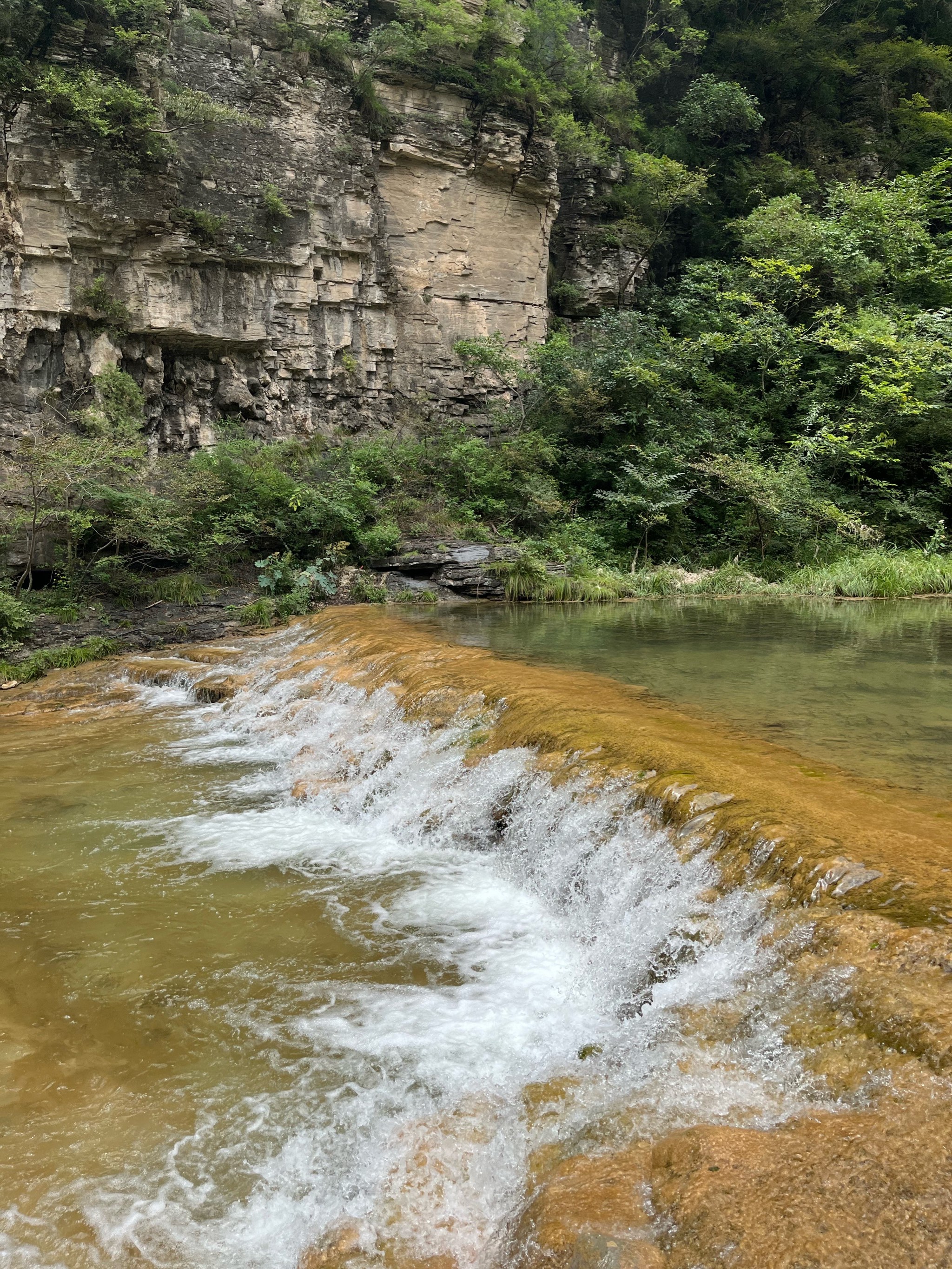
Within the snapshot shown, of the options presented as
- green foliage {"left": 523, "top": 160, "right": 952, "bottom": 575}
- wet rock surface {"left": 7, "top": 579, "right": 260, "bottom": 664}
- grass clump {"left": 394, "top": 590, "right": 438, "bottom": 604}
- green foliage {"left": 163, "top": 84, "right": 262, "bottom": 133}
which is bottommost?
wet rock surface {"left": 7, "top": 579, "right": 260, "bottom": 664}

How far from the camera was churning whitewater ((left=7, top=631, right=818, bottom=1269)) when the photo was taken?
7.86ft

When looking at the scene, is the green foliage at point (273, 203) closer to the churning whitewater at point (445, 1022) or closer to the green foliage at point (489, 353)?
the green foliage at point (489, 353)

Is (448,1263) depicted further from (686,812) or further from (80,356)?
(80,356)

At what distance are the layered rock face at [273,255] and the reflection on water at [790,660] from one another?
9889 millimetres

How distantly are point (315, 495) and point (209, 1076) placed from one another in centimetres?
1379

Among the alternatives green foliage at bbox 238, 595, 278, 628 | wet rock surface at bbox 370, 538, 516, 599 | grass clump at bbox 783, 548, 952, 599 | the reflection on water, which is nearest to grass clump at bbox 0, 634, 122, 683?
green foliage at bbox 238, 595, 278, 628

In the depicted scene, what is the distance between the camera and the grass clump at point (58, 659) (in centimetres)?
1037

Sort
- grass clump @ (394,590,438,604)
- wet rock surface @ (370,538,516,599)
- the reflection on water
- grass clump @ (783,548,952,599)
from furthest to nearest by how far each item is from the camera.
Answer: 1. wet rock surface @ (370,538,516,599)
2. grass clump @ (394,590,438,604)
3. grass clump @ (783,548,952,599)
4. the reflection on water

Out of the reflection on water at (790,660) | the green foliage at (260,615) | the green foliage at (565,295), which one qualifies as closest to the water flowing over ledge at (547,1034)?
the reflection on water at (790,660)

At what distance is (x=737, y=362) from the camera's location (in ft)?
64.4

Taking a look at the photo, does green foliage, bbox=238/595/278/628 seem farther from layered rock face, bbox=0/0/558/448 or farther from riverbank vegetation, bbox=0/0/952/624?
layered rock face, bbox=0/0/558/448

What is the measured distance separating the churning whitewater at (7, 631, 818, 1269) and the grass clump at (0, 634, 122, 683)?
6230 millimetres

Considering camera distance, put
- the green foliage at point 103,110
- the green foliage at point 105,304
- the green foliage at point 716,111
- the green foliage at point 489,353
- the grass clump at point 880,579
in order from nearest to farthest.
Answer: the grass clump at point 880,579 < the green foliage at point 103,110 < the green foliage at point 105,304 < the green foliage at point 489,353 < the green foliage at point 716,111

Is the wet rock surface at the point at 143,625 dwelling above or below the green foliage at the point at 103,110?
below
